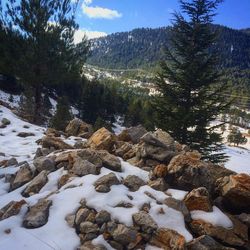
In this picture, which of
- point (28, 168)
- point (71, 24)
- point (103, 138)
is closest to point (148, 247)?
point (28, 168)

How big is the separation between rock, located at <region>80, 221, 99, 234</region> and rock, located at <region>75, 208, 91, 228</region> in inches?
3.9

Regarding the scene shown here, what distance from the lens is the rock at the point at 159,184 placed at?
23.9ft

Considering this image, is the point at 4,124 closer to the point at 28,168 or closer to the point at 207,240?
the point at 28,168

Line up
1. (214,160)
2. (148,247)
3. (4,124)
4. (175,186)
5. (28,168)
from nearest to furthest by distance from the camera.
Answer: (148,247) → (175,186) → (28,168) → (4,124) → (214,160)

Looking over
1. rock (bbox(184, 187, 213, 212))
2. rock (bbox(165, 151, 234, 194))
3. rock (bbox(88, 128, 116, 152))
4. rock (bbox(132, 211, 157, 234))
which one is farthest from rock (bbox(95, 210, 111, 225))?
rock (bbox(88, 128, 116, 152))

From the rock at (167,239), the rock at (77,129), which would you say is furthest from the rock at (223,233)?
the rock at (77,129)

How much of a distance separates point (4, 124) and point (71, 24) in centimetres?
920

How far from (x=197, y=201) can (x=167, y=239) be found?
124 cm

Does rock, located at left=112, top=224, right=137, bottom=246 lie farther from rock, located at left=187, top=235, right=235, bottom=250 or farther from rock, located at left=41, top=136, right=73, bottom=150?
rock, located at left=41, top=136, right=73, bottom=150

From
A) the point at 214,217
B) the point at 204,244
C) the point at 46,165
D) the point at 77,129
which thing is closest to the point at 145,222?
the point at 204,244

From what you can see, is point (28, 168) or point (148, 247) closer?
point (148, 247)

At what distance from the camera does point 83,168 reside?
305 inches

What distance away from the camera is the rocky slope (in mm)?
5883

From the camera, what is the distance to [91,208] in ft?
21.0
